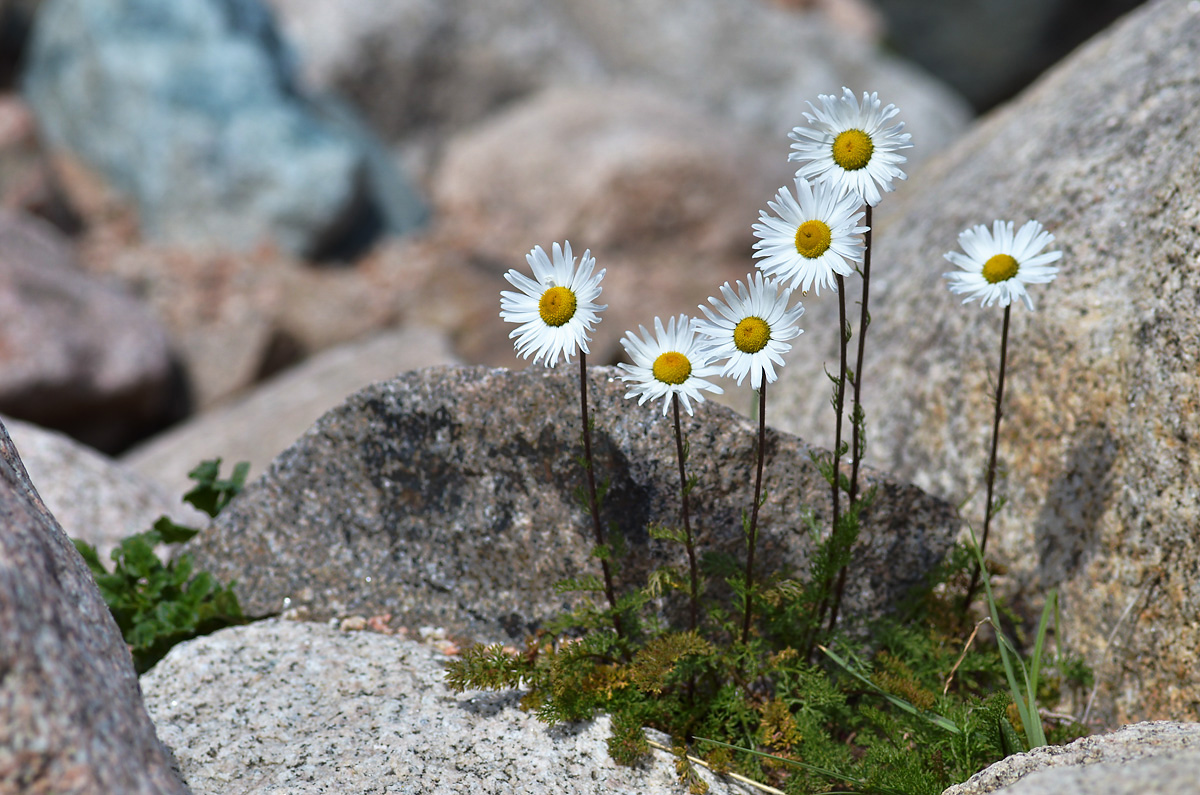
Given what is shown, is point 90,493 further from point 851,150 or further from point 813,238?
point 851,150

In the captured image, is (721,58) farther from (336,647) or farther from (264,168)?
(336,647)

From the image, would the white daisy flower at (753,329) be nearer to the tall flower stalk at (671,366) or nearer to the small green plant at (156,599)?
the tall flower stalk at (671,366)

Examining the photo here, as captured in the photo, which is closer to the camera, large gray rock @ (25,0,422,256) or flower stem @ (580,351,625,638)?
flower stem @ (580,351,625,638)

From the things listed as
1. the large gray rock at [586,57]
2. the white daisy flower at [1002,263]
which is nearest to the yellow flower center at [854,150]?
the white daisy flower at [1002,263]

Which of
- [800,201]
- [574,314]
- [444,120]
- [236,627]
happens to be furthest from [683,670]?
[444,120]

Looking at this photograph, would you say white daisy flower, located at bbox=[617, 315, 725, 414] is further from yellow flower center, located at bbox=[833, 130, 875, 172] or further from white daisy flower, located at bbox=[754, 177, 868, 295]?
yellow flower center, located at bbox=[833, 130, 875, 172]

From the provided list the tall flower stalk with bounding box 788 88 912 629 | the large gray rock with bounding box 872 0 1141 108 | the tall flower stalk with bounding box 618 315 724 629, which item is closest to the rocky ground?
the tall flower stalk with bounding box 618 315 724 629
